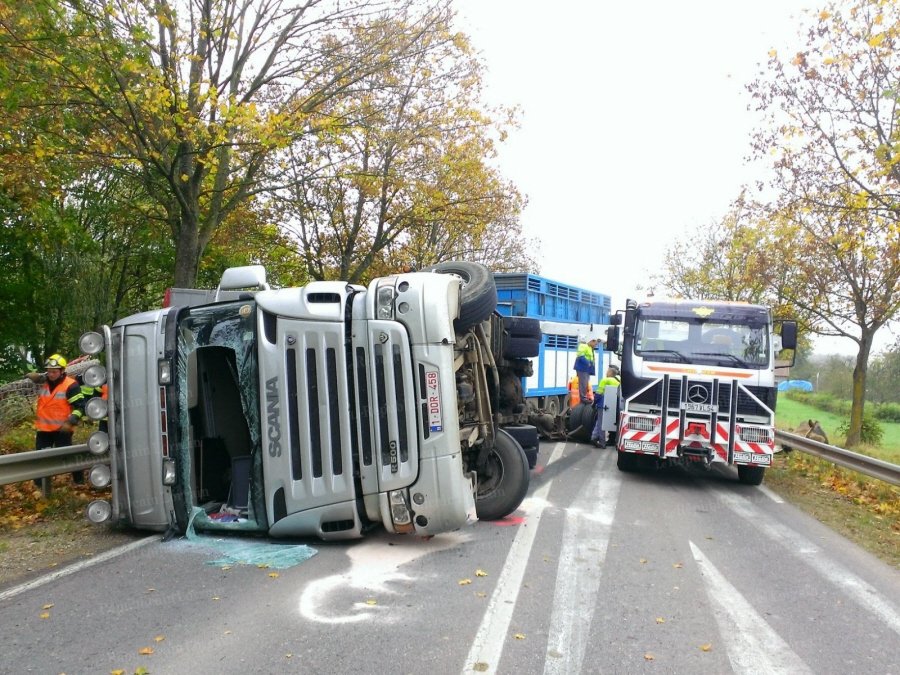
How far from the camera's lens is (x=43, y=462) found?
6812 millimetres

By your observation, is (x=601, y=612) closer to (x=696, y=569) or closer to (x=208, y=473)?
(x=696, y=569)

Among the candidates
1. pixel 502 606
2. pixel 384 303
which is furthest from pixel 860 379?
pixel 502 606

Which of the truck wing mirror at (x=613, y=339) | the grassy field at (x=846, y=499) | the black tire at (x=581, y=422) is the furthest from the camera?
the black tire at (x=581, y=422)

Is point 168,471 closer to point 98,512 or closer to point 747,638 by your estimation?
point 98,512

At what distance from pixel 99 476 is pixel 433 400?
2895 millimetres

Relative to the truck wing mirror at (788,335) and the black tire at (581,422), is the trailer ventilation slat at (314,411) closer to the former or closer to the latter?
the truck wing mirror at (788,335)

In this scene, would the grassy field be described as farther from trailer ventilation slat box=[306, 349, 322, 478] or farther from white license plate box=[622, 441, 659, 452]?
trailer ventilation slat box=[306, 349, 322, 478]

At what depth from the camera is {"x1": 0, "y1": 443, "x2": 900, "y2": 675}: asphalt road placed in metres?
3.86

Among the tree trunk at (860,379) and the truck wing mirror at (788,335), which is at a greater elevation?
the truck wing mirror at (788,335)

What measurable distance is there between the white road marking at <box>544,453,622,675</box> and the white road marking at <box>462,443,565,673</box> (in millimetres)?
269

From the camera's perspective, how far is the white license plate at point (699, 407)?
10.0 metres

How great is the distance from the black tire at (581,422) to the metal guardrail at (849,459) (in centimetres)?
359

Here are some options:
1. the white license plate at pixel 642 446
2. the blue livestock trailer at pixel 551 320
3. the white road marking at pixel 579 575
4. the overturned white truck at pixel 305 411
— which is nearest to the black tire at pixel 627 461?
the white license plate at pixel 642 446

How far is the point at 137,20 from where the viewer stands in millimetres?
9828
